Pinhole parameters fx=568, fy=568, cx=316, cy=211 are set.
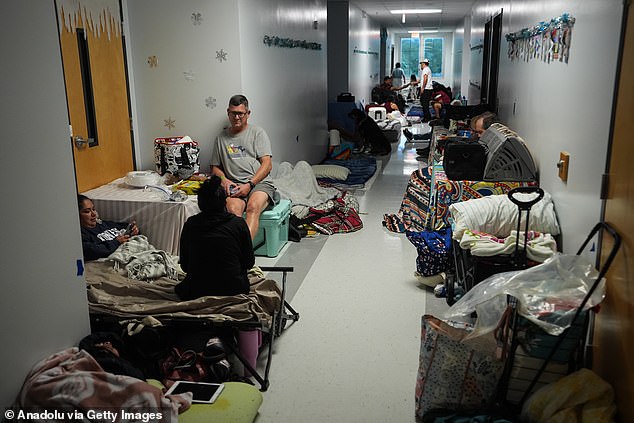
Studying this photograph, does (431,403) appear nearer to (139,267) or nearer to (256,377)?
(256,377)

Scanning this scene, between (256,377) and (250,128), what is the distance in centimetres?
254

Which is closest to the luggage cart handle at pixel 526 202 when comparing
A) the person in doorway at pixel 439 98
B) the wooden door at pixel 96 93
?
the wooden door at pixel 96 93

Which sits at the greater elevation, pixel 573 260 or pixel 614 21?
pixel 614 21

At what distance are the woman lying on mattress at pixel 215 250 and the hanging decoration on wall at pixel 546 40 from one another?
2087 millimetres

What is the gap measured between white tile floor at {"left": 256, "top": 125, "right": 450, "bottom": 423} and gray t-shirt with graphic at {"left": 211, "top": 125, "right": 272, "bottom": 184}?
29.3 inches

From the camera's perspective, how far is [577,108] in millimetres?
2938

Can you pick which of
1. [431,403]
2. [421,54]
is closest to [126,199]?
[431,403]

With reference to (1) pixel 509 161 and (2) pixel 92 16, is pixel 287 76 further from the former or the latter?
(1) pixel 509 161

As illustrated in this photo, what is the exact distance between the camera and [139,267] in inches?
134

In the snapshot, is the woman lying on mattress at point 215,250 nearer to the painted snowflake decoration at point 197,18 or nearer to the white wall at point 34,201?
the white wall at point 34,201

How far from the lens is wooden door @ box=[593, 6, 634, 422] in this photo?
205 cm

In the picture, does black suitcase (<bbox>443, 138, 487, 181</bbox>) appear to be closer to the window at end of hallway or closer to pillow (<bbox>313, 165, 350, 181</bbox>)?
pillow (<bbox>313, 165, 350, 181</bbox>)

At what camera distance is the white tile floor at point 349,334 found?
259 cm

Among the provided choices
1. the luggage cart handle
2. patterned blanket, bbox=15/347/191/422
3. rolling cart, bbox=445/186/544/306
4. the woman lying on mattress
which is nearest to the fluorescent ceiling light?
rolling cart, bbox=445/186/544/306
